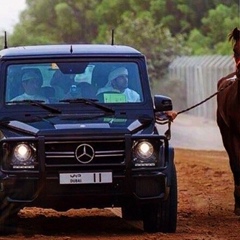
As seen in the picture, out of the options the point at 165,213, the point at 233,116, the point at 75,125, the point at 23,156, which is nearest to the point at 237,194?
the point at 233,116

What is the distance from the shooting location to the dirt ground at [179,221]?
12203 mm

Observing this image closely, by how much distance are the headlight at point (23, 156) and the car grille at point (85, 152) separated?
0.48 feet

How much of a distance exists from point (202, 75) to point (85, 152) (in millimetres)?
36053

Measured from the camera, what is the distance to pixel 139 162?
11922 mm

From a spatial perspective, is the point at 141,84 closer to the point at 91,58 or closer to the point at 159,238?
the point at 91,58

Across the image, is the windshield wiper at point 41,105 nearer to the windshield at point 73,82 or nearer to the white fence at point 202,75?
the windshield at point 73,82

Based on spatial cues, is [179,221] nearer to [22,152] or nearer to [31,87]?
[31,87]

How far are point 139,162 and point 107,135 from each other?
39 centimetres

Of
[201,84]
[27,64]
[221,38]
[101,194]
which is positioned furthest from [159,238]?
[221,38]

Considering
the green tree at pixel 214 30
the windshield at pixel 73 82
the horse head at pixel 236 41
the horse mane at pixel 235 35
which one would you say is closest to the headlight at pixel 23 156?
the windshield at pixel 73 82

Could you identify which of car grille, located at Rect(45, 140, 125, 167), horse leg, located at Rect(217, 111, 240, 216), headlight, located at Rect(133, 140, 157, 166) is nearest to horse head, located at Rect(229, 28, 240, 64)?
horse leg, located at Rect(217, 111, 240, 216)

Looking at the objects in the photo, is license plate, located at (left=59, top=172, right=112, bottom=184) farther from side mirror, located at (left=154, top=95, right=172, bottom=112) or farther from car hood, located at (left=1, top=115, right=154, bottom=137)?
side mirror, located at (left=154, top=95, right=172, bottom=112)

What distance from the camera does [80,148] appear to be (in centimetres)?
1184

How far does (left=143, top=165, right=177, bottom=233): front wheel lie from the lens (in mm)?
12242
